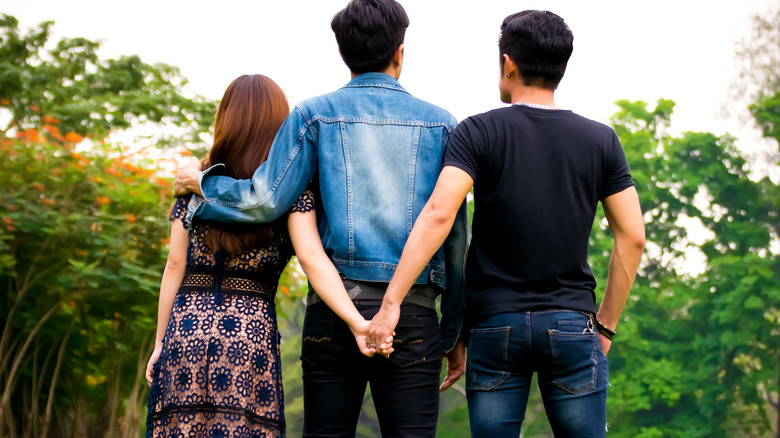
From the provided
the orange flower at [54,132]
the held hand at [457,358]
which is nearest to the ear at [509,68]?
the held hand at [457,358]

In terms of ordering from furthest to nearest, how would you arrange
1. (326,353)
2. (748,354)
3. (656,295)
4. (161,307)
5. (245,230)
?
1. (656,295)
2. (748,354)
3. (161,307)
4. (245,230)
5. (326,353)

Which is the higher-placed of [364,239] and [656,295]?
[364,239]

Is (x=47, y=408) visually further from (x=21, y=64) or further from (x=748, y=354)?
(x=748, y=354)

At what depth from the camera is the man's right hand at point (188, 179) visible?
2.60 m

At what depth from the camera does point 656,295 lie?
24719mm

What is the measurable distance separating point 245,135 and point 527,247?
101cm

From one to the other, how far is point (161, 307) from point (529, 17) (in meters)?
1.58

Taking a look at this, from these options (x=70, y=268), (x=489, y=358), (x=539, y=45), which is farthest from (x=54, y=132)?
(x=489, y=358)

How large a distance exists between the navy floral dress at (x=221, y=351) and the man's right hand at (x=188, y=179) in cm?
12

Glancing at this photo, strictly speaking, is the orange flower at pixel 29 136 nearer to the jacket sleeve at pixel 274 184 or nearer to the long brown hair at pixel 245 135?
the long brown hair at pixel 245 135

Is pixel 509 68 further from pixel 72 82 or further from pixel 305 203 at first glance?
pixel 72 82

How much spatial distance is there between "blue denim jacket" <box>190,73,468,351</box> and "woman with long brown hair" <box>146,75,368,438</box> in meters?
0.09

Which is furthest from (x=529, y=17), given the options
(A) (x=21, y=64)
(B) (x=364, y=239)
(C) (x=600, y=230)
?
(C) (x=600, y=230)

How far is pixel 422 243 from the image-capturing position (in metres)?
2.31
